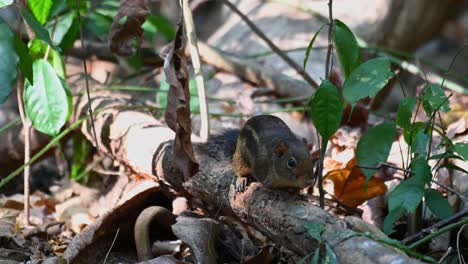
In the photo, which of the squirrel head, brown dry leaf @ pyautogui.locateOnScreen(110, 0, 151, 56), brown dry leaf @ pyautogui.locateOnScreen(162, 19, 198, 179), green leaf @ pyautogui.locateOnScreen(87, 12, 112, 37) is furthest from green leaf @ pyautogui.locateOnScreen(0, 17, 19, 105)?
green leaf @ pyautogui.locateOnScreen(87, 12, 112, 37)

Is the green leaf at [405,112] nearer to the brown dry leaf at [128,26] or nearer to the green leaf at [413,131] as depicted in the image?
the green leaf at [413,131]

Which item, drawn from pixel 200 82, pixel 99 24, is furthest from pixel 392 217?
pixel 99 24

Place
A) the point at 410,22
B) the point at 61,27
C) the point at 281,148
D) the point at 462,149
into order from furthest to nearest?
the point at 410,22
the point at 61,27
the point at 281,148
the point at 462,149

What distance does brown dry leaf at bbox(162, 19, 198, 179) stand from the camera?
9.64 feet

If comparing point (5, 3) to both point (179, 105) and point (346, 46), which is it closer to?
point (179, 105)

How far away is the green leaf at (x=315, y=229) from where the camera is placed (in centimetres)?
242

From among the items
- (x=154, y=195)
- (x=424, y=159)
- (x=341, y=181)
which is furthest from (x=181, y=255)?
(x=424, y=159)

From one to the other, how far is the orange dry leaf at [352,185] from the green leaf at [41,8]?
1.63 metres

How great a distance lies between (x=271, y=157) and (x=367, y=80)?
64 cm

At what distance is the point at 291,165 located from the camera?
3076 mm

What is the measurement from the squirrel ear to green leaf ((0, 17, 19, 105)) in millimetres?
1084

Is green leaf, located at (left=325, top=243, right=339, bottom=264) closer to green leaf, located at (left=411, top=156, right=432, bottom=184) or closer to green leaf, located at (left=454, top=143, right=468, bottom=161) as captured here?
green leaf, located at (left=411, top=156, right=432, bottom=184)

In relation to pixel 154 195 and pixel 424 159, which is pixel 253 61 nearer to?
pixel 154 195

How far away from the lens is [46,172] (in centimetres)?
554
